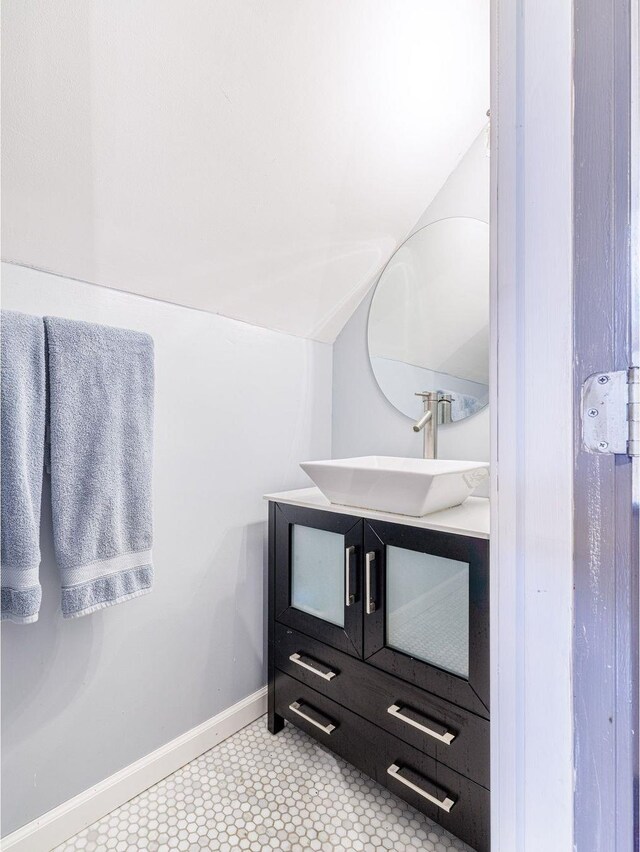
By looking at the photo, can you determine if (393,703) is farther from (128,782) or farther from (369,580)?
(128,782)

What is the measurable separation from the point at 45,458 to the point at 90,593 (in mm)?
365

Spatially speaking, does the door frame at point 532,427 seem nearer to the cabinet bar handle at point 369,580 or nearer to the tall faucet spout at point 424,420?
the cabinet bar handle at point 369,580

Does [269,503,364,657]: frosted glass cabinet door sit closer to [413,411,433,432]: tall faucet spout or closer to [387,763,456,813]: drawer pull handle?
[387,763,456,813]: drawer pull handle

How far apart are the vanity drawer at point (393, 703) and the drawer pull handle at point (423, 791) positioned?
0.09 meters

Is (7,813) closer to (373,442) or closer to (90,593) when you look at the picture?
(90,593)

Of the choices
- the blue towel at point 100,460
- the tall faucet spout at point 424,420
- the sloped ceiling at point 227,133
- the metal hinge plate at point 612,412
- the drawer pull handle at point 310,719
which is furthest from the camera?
the tall faucet spout at point 424,420

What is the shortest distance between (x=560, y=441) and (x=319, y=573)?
1162 millimetres

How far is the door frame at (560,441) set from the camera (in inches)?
17.0

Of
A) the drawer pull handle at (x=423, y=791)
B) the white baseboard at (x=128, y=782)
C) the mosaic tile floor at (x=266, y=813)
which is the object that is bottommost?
the mosaic tile floor at (x=266, y=813)

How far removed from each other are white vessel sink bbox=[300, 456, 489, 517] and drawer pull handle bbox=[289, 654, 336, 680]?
1.82ft

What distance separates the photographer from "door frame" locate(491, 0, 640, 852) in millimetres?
431

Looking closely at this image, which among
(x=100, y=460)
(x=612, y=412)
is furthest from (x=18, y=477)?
(x=612, y=412)

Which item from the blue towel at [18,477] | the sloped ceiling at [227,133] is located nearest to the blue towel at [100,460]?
the blue towel at [18,477]

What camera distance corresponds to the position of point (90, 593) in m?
1.14
